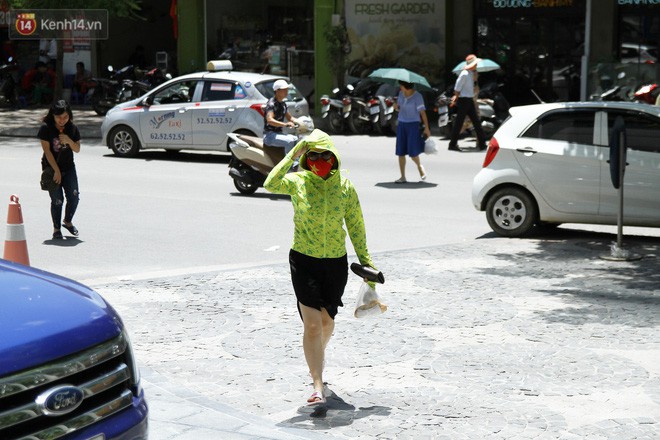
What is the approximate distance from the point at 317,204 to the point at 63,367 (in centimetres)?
284

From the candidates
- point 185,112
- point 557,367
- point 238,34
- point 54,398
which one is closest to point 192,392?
point 557,367

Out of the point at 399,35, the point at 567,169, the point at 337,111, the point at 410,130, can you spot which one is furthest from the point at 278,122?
the point at 399,35

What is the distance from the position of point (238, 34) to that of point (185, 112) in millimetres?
11269

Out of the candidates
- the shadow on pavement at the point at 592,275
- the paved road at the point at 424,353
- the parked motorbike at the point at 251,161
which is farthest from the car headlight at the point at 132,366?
the parked motorbike at the point at 251,161

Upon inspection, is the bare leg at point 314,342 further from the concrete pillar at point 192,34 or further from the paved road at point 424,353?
the concrete pillar at point 192,34

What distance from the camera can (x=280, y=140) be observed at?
52.8ft

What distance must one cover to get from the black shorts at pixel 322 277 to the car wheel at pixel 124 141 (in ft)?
47.4

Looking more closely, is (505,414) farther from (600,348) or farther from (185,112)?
(185,112)

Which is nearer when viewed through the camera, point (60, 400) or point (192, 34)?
point (60, 400)

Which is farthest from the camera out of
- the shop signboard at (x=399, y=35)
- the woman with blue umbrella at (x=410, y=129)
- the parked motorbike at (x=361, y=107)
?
→ the shop signboard at (x=399, y=35)

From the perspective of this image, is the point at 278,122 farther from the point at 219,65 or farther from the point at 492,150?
the point at 219,65

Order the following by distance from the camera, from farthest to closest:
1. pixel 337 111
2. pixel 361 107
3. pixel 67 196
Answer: pixel 337 111, pixel 361 107, pixel 67 196

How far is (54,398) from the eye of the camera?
169 inches

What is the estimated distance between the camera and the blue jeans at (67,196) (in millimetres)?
12784
